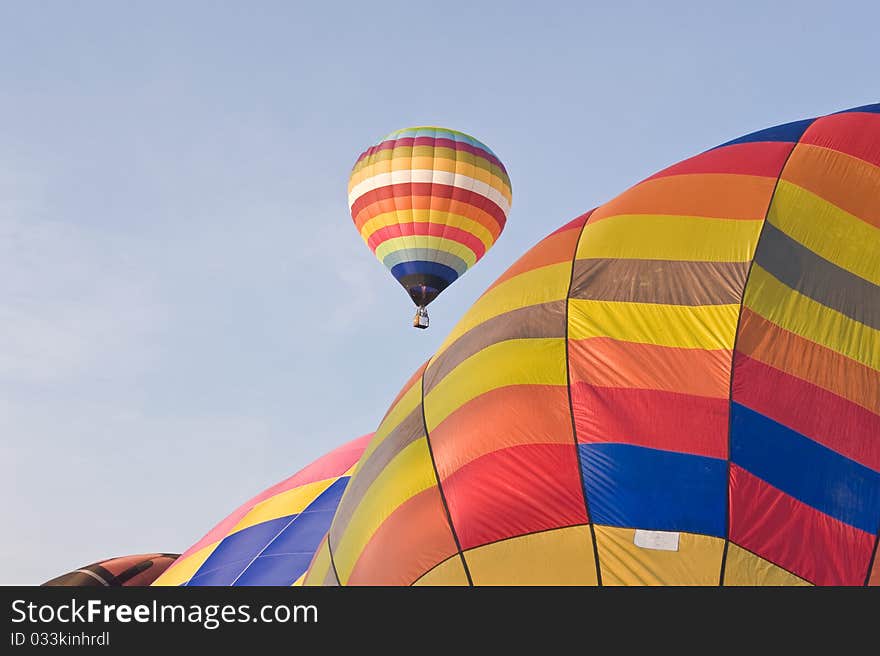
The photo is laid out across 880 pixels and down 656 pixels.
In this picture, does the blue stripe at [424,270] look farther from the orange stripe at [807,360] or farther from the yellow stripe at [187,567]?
the orange stripe at [807,360]

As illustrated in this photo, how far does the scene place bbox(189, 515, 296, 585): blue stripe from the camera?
25.6 feet

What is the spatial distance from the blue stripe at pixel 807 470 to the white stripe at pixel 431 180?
13.4m

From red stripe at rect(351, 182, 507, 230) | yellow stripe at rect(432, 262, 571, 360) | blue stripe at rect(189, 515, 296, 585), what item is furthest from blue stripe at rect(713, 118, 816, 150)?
red stripe at rect(351, 182, 507, 230)

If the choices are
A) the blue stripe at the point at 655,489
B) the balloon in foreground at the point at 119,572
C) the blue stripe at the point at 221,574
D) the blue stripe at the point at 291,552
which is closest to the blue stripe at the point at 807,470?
the blue stripe at the point at 655,489

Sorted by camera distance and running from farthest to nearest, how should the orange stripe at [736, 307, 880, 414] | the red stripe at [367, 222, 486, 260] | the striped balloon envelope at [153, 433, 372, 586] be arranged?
the red stripe at [367, 222, 486, 260] < the striped balloon envelope at [153, 433, 372, 586] < the orange stripe at [736, 307, 880, 414]

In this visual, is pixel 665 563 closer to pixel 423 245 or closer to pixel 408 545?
pixel 408 545

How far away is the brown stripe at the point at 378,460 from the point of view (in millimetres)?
5516

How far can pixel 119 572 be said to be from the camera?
30.1ft

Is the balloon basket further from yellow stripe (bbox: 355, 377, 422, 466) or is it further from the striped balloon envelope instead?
yellow stripe (bbox: 355, 377, 422, 466)
